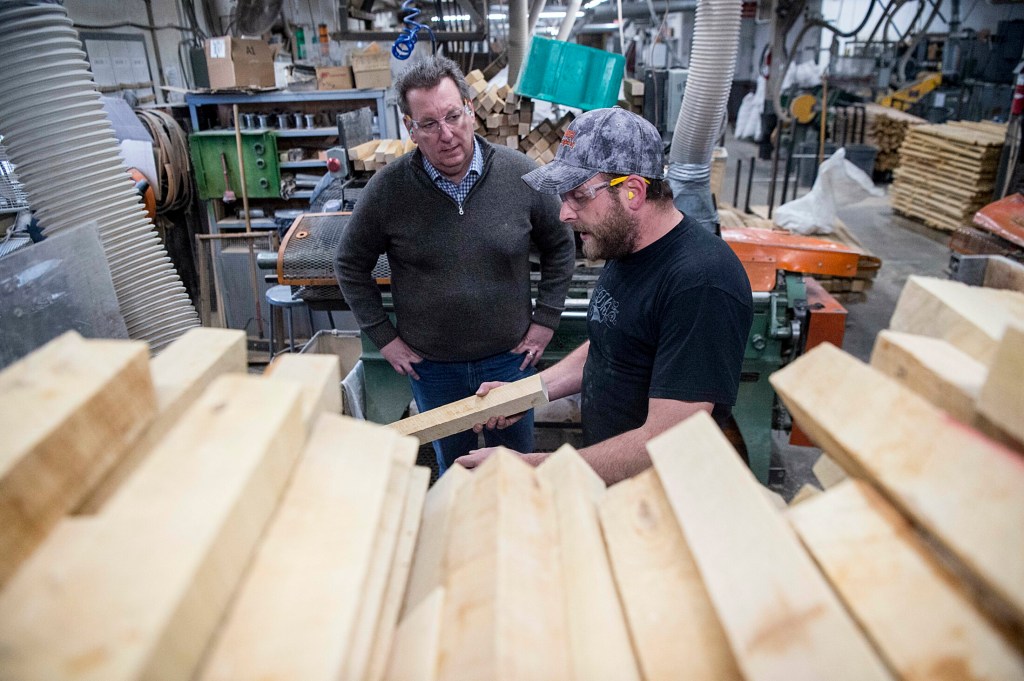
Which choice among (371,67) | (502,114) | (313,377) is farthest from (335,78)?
(313,377)

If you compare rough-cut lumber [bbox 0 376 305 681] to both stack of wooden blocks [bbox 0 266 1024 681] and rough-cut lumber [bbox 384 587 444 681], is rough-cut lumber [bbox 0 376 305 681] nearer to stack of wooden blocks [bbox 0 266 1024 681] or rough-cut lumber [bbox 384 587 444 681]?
stack of wooden blocks [bbox 0 266 1024 681]

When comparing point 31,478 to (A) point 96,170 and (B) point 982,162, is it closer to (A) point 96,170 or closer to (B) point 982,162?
(A) point 96,170

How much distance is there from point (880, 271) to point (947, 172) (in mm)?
2246

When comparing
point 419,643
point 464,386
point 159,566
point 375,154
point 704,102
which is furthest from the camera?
point 375,154

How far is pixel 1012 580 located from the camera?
628 millimetres

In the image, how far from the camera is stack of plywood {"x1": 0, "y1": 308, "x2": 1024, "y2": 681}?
2.06 feet

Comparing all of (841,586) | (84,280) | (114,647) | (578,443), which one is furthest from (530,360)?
(114,647)

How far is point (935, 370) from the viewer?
0.87m

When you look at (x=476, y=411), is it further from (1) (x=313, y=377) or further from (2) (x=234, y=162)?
(2) (x=234, y=162)

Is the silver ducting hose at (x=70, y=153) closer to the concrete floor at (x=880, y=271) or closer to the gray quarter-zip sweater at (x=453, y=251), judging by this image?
the gray quarter-zip sweater at (x=453, y=251)

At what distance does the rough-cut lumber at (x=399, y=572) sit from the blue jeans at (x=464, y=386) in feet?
5.52

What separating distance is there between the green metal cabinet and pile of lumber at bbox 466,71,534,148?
3.43 m

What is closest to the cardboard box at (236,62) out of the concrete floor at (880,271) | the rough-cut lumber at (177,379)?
the concrete floor at (880,271)

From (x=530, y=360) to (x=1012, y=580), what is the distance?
236cm
